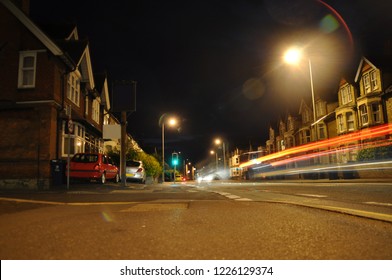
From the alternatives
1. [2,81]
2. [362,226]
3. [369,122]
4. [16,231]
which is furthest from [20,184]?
[369,122]

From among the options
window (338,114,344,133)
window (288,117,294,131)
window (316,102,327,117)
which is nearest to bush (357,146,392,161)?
window (338,114,344,133)

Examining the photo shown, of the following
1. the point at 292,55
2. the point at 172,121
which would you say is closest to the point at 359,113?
the point at 292,55

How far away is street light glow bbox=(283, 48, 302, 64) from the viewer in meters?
23.0

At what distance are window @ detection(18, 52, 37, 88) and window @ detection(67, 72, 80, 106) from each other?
2793 millimetres

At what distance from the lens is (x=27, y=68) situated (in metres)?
18.0

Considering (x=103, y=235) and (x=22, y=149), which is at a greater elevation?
(x=22, y=149)

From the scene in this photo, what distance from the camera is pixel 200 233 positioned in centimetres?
398

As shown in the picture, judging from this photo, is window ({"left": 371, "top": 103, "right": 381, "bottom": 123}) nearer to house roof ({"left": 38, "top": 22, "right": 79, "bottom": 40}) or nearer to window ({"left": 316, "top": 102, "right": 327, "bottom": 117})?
window ({"left": 316, "top": 102, "right": 327, "bottom": 117})

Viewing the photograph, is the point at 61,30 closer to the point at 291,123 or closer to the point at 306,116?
the point at 306,116

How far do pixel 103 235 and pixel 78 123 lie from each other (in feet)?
62.2

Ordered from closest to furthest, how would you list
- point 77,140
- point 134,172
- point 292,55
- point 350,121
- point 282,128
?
point 77,140 → point 292,55 → point 134,172 → point 350,121 → point 282,128

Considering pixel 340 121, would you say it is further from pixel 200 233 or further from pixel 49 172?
Answer: pixel 200 233

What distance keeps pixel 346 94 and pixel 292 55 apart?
60.3 feet

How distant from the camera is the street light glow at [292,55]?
23.0m
